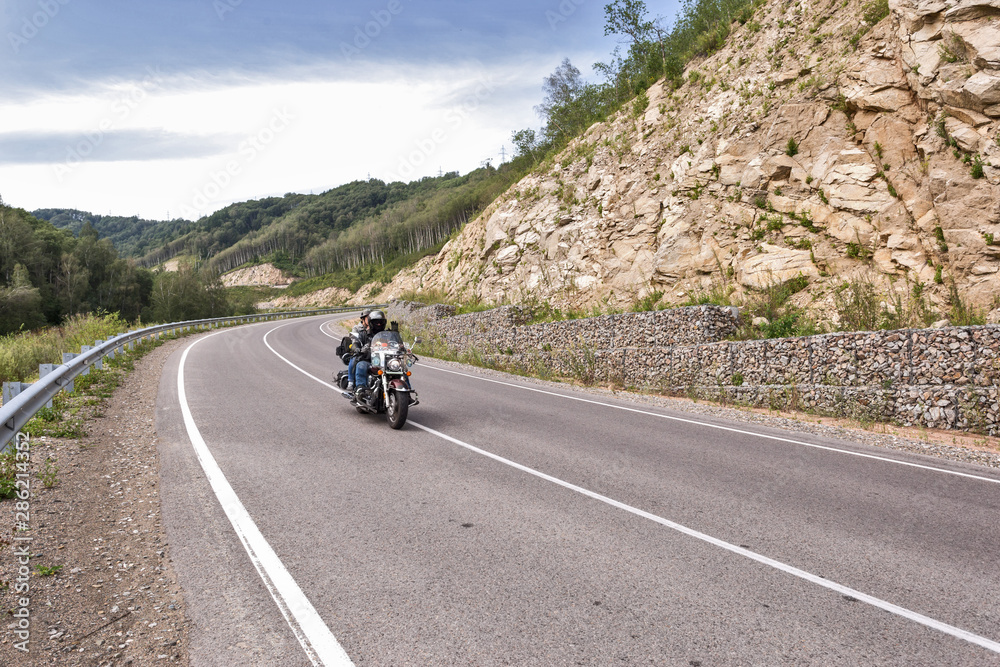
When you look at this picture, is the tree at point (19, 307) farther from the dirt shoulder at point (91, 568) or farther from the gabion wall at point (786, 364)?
Result: the dirt shoulder at point (91, 568)

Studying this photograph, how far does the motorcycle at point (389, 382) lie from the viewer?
9.14 m

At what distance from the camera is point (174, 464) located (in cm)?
688

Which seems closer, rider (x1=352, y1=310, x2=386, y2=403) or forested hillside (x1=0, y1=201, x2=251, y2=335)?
rider (x1=352, y1=310, x2=386, y2=403)

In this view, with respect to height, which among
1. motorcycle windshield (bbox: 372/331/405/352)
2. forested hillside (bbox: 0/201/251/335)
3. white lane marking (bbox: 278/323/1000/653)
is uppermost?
forested hillside (bbox: 0/201/251/335)

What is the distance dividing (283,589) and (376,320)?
256 inches

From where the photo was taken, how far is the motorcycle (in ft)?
30.0

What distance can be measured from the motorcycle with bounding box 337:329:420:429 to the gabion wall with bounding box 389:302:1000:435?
7.30m

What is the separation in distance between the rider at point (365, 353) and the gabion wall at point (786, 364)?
25.0ft

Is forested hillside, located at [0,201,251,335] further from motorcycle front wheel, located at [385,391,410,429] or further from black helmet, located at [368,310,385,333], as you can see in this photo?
motorcycle front wheel, located at [385,391,410,429]

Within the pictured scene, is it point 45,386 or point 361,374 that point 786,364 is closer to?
point 361,374

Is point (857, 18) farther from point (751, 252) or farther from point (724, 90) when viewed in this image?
point (751, 252)

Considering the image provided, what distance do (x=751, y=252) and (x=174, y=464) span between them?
17.0 meters

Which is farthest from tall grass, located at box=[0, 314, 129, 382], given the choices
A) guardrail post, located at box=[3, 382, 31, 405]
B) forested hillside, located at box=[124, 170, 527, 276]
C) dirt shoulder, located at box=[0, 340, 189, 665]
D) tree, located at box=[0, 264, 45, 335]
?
forested hillside, located at box=[124, 170, 527, 276]

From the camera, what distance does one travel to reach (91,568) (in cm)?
422
